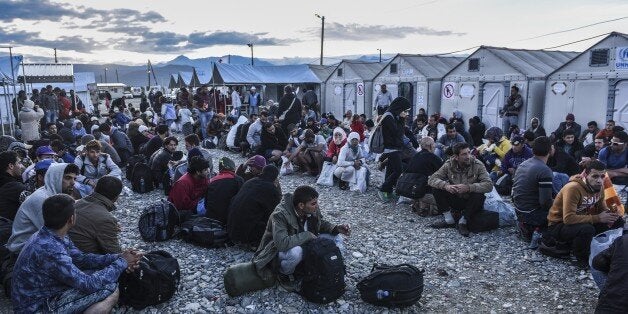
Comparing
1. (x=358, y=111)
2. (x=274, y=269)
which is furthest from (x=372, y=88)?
(x=274, y=269)

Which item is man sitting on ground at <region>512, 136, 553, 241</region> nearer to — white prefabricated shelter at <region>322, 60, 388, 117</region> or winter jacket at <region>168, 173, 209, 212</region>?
winter jacket at <region>168, 173, 209, 212</region>

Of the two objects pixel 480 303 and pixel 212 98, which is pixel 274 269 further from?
pixel 212 98

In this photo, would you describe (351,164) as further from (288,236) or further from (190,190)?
(288,236)

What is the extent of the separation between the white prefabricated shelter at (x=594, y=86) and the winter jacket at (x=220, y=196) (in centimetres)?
1361

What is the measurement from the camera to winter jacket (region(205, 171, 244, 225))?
712 cm

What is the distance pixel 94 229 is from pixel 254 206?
214 cm

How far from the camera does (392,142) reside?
10211 millimetres

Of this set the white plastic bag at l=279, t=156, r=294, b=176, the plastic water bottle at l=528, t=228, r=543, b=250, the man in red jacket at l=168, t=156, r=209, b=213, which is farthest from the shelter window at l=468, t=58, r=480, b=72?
the man in red jacket at l=168, t=156, r=209, b=213

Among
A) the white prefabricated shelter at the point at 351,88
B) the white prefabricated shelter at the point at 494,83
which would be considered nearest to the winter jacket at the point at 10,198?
the white prefabricated shelter at the point at 494,83

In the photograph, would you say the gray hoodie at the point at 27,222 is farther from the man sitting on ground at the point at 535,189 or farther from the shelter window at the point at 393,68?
the shelter window at the point at 393,68

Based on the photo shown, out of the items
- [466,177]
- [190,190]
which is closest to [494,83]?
[466,177]

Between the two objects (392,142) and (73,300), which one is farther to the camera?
(392,142)

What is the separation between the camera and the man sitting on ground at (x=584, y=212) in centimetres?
597

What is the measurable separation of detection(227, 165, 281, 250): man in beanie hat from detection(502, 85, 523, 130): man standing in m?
13.8
